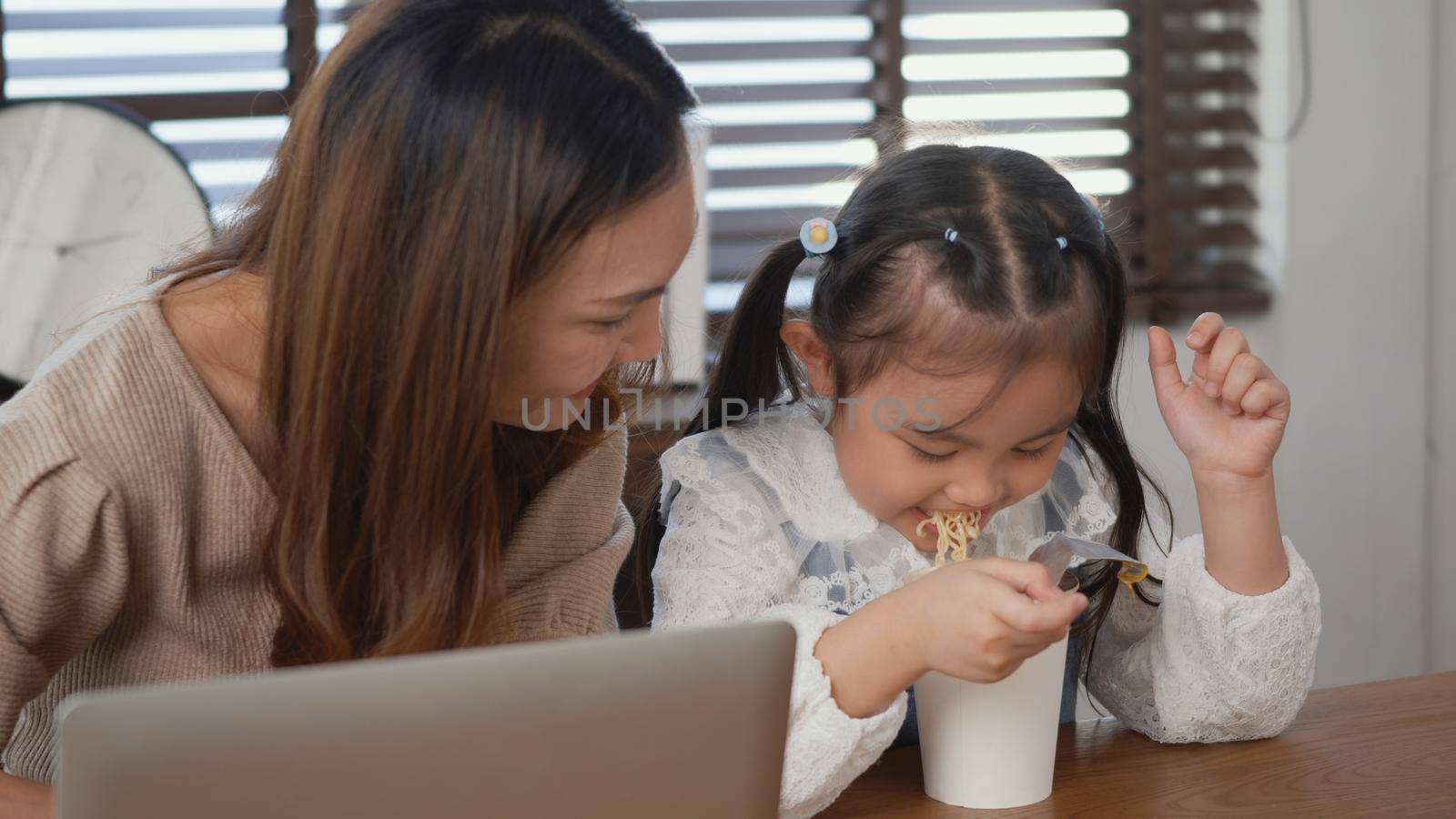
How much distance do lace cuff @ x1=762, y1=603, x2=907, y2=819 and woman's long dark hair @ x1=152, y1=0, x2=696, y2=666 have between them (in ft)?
0.75

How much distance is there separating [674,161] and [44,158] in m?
1.37

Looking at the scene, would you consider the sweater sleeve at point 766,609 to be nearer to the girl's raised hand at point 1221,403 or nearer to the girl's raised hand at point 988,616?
the girl's raised hand at point 988,616

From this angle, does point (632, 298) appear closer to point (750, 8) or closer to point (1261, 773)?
point (1261, 773)

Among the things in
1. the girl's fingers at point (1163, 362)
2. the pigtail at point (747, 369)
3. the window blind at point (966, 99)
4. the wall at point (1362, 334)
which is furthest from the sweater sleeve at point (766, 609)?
the wall at point (1362, 334)

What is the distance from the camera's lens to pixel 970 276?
1069 millimetres

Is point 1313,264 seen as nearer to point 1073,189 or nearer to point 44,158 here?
point 1073,189

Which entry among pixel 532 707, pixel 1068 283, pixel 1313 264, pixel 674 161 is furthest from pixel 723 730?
pixel 1313 264

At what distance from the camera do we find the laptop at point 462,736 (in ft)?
1.55

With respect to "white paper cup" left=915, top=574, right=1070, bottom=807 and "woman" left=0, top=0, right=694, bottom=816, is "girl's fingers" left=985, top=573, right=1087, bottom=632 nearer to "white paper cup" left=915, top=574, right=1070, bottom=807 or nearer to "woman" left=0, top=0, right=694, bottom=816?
"white paper cup" left=915, top=574, right=1070, bottom=807

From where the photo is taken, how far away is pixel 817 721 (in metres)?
0.88

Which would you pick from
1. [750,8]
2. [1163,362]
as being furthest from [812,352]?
[750,8]

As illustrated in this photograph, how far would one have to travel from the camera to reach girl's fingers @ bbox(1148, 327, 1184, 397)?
3.76 ft

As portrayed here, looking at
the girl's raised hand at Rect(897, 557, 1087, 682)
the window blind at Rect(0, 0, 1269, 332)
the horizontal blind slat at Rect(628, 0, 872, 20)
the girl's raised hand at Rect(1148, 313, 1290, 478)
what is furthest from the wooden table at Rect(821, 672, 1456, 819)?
the horizontal blind slat at Rect(628, 0, 872, 20)

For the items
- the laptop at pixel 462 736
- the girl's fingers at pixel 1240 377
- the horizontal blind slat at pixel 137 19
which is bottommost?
the girl's fingers at pixel 1240 377
